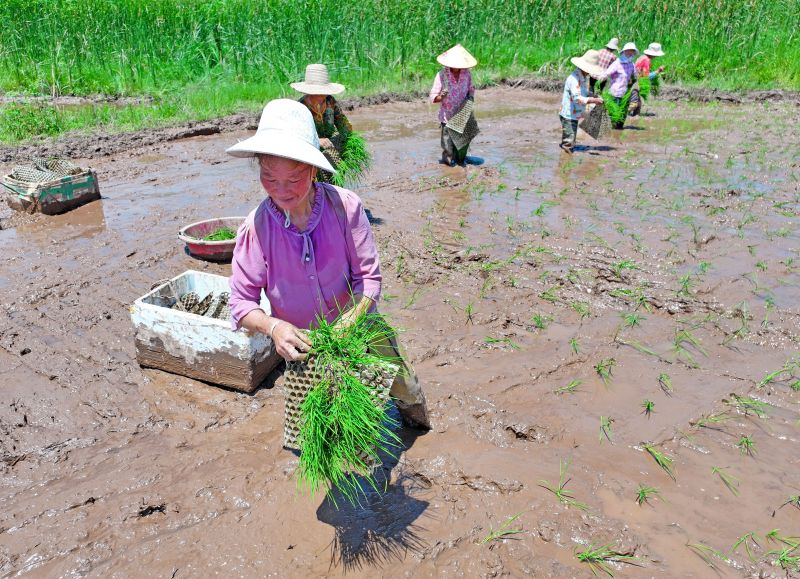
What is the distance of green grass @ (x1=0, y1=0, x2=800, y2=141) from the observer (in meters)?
12.8

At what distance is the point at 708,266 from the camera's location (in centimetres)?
539

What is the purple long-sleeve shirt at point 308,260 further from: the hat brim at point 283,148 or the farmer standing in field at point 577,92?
the farmer standing in field at point 577,92

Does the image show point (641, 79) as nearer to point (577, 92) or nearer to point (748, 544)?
point (577, 92)

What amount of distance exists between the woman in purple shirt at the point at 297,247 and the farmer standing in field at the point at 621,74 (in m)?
10.1

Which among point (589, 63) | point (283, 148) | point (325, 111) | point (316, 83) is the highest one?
point (589, 63)

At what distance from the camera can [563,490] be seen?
9.81 feet

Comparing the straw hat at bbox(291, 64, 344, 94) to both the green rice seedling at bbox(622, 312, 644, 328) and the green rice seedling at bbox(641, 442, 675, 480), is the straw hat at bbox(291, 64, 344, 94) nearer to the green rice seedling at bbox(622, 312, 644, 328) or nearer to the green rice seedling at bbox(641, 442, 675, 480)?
the green rice seedling at bbox(622, 312, 644, 328)

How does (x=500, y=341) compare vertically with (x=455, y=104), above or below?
below

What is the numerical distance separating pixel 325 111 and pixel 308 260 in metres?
3.59

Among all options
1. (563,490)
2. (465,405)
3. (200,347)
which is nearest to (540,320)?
(465,405)

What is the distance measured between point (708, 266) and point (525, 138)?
19.5ft

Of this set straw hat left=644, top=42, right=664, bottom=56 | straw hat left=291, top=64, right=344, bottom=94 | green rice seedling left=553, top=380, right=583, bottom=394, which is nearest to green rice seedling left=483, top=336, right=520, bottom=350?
green rice seedling left=553, top=380, right=583, bottom=394

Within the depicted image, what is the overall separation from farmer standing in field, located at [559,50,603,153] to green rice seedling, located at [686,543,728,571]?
7.45m

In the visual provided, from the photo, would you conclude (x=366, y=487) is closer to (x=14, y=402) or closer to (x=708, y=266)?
(x=14, y=402)
